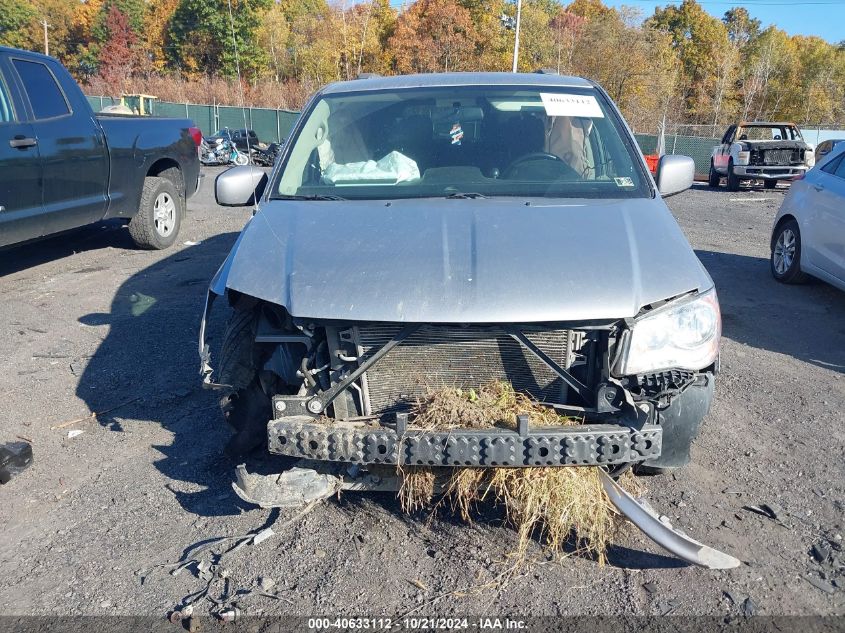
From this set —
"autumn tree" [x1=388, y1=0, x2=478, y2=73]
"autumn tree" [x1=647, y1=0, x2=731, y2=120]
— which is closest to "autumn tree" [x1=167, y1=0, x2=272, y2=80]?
"autumn tree" [x1=388, y1=0, x2=478, y2=73]

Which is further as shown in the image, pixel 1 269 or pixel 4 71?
pixel 1 269

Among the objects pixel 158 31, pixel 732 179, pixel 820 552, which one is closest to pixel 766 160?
pixel 732 179

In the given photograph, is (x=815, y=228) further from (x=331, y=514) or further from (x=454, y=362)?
(x=331, y=514)

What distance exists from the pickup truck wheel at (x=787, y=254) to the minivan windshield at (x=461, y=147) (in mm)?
4314

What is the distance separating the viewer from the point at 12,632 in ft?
8.61

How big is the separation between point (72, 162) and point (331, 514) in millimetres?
5464

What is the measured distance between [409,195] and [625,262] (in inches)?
48.4

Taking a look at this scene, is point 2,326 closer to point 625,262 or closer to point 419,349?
point 419,349

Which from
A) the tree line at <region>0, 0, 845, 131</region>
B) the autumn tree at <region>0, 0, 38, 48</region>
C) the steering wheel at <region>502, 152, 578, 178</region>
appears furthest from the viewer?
the autumn tree at <region>0, 0, 38, 48</region>

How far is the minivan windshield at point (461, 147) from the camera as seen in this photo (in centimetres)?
385

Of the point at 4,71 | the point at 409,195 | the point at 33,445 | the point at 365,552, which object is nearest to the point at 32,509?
the point at 33,445

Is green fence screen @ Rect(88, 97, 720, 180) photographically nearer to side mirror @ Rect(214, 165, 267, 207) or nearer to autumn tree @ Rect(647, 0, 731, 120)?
autumn tree @ Rect(647, 0, 731, 120)

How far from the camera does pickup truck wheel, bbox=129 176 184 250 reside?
28.3 ft

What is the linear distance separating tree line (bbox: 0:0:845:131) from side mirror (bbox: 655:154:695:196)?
33.0 m
